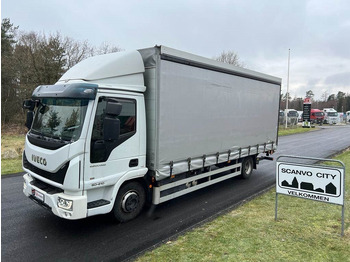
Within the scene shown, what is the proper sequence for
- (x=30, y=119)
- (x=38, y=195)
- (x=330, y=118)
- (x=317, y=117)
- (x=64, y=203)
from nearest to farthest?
(x=64, y=203) → (x=38, y=195) → (x=30, y=119) → (x=317, y=117) → (x=330, y=118)

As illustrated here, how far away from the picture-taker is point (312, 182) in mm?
4723

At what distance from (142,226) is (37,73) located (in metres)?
20.7

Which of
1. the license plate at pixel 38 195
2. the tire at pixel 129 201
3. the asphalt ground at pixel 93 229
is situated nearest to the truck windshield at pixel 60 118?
the license plate at pixel 38 195

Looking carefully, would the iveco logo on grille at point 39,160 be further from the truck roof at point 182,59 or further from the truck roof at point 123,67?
the truck roof at point 182,59

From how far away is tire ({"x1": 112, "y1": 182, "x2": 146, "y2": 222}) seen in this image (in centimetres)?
496

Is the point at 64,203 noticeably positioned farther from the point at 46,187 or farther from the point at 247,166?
the point at 247,166

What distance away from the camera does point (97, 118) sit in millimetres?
4418

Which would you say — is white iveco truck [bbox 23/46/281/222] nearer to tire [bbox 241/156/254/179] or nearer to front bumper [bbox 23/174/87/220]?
front bumper [bbox 23/174/87/220]

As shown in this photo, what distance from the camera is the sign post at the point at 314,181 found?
4.48 m

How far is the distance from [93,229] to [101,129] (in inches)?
75.8

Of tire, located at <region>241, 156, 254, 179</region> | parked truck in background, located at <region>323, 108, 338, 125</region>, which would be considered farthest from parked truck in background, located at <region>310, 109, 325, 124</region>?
tire, located at <region>241, 156, 254, 179</region>

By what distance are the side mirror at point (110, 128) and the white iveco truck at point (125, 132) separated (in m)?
0.02

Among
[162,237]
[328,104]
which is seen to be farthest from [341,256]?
[328,104]

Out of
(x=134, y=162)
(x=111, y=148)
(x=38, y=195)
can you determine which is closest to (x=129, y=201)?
(x=134, y=162)
